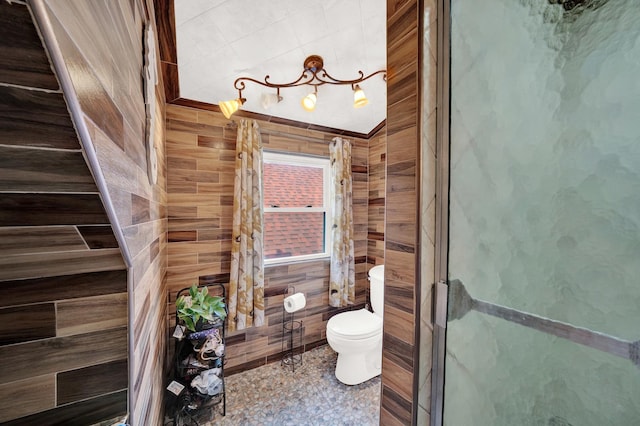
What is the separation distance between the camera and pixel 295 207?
8.44ft

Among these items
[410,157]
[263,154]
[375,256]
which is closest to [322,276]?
[375,256]

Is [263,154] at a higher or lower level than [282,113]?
lower

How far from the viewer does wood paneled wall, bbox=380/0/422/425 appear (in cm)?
91

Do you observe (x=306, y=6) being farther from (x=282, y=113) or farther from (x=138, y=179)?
(x=138, y=179)

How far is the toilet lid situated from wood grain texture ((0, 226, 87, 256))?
183cm

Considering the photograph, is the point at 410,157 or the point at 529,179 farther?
the point at 410,157

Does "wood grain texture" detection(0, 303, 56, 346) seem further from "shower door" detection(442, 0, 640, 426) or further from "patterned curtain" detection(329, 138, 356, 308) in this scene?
"patterned curtain" detection(329, 138, 356, 308)

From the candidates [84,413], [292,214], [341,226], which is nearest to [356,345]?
[341,226]

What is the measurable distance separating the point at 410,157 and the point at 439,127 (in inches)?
5.4

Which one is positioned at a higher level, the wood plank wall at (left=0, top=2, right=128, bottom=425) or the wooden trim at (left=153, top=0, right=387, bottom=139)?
the wooden trim at (left=153, top=0, right=387, bottom=139)

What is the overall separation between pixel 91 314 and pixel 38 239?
0.79ft

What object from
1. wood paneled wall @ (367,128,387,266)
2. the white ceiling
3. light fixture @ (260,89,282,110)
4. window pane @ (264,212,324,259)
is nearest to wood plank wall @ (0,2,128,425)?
the white ceiling

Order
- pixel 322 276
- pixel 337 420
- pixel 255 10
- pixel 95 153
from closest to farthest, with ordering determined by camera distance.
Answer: pixel 95 153 < pixel 255 10 < pixel 337 420 < pixel 322 276

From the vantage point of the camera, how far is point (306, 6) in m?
1.29
